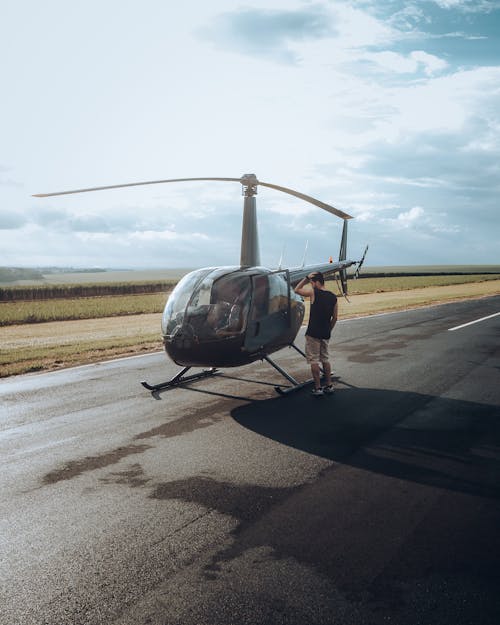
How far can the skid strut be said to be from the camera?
1017cm

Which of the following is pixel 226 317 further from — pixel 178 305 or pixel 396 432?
pixel 396 432

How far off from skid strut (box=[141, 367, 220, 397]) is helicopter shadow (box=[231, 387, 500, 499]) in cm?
201

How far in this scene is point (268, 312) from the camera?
9.71 m

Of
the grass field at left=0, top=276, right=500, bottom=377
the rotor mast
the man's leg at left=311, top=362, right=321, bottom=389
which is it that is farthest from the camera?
the grass field at left=0, top=276, right=500, bottom=377

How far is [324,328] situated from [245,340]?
5.06 ft

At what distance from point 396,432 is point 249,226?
519 cm

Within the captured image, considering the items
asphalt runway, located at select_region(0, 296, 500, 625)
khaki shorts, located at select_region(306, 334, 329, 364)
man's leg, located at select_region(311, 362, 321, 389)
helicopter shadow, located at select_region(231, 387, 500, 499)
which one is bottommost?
asphalt runway, located at select_region(0, 296, 500, 625)

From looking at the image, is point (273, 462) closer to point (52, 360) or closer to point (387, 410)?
point (387, 410)

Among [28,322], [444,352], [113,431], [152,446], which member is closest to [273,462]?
[152,446]

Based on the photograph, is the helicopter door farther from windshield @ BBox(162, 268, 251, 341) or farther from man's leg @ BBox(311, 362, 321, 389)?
man's leg @ BBox(311, 362, 321, 389)

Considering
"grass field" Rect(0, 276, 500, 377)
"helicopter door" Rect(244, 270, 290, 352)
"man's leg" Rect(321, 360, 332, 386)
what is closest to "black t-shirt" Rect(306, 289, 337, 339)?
"man's leg" Rect(321, 360, 332, 386)

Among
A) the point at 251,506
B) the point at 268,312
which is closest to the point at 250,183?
the point at 268,312

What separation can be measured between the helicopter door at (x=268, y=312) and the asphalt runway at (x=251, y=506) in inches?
41.2

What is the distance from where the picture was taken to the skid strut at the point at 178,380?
33.4 feet
